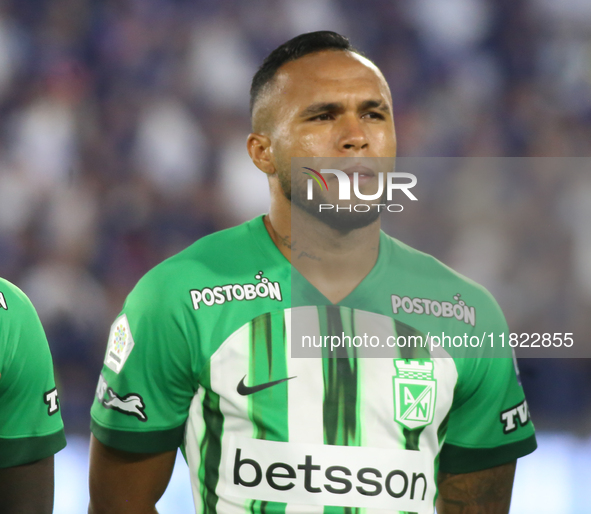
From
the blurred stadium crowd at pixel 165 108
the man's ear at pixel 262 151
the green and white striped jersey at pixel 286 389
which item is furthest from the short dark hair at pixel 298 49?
the blurred stadium crowd at pixel 165 108

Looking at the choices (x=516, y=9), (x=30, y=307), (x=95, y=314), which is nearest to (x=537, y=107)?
(x=516, y=9)

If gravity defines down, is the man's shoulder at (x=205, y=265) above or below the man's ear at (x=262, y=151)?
below

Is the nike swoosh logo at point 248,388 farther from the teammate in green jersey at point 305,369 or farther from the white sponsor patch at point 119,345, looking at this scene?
the white sponsor patch at point 119,345

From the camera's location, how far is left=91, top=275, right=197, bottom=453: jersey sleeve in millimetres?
1435

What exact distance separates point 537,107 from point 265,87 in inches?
79.6

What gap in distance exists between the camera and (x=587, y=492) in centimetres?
239

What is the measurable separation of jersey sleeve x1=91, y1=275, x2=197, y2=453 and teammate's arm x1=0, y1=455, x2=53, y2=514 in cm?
16

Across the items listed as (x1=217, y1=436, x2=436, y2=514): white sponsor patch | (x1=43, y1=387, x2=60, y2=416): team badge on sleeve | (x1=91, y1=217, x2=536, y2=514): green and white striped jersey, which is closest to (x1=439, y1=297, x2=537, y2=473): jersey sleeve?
(x1=91, y1=217, x2=536, y2=514): green and white striped jersey

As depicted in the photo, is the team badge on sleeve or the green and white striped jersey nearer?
the green and white striped jersey

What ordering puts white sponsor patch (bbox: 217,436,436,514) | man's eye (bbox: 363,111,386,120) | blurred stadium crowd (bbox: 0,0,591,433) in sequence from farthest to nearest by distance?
blurred stadium crowd (bbox: 0,0,591,433) → man's eye (bbox: 363,111,386,120) → white sponsor patch (bbox: 217,436,436,514)

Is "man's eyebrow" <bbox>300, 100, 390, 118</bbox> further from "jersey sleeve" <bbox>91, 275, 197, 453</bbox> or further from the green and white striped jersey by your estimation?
"jersey sleeve" <bbox>91, 275, 197, 453</bbox>

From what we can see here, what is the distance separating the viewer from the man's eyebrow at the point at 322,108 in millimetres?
1479

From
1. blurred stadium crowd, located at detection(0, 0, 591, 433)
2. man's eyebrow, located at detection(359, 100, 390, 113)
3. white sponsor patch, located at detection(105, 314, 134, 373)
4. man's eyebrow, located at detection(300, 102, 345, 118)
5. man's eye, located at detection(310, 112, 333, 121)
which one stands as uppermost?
blurred stadium crowd, located at detection(0, 0, 591, 433)

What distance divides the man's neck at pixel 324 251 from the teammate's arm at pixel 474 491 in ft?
1.65
